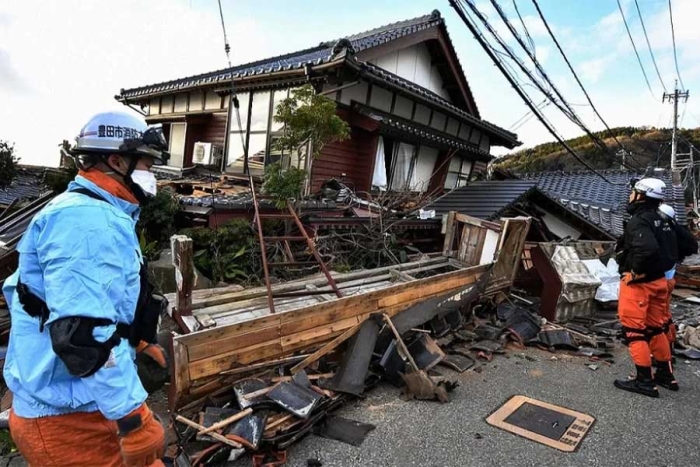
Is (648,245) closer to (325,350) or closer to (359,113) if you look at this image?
(325,350)

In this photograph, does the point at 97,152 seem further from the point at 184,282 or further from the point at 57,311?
the point at 184,282

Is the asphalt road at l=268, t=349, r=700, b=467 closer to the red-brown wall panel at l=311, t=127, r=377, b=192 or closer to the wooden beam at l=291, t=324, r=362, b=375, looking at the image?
the wooden beam at l=291, t=324, r=362, b=375

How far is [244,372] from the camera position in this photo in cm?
380

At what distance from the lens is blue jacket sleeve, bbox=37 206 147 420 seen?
144 centimetres

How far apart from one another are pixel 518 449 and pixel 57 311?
3494 millimetres

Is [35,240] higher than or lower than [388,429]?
higher

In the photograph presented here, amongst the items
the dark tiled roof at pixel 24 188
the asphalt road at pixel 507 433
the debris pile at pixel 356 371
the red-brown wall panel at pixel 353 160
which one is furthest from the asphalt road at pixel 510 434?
the dark tiled roof at pixel 24 188

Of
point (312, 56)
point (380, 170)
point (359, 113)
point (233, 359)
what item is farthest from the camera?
point (312, 56)

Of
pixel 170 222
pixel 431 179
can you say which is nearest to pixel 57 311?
pixel 170 222

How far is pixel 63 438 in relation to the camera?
64.8 inches

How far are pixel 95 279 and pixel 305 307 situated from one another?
288cm

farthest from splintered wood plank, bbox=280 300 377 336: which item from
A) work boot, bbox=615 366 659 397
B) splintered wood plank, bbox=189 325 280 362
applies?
work boot, bbox=615 366 659 397

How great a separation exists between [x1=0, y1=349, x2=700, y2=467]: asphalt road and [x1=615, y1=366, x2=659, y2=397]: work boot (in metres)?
0.09

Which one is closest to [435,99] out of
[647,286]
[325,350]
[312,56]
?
[312,56]
